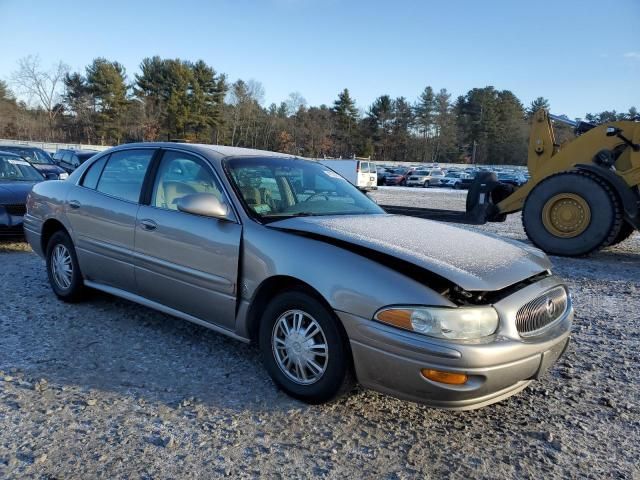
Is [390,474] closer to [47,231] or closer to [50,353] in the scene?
[50,353]

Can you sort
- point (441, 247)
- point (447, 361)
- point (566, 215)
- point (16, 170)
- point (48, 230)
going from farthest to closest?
point (16, 170)
point (566, 215)
point (48, 230)
point (441, 247)
point (447, 361)

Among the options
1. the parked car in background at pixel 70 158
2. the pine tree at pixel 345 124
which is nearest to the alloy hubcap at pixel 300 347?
the parked car in background at pixel 70 158

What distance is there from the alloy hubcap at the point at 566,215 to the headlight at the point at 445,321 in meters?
6.48

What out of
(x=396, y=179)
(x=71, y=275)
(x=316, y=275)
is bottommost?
(x=71, y=275)

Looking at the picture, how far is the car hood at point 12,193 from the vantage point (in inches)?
286

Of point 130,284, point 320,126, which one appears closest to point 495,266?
point 130,284

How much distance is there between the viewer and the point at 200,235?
3.48 meters

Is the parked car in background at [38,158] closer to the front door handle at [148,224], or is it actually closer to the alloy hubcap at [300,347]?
the front door handle at [148,224]

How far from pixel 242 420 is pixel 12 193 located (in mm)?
6301

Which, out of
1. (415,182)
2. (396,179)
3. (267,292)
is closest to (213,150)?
(267,292)

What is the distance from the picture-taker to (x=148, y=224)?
3.85m

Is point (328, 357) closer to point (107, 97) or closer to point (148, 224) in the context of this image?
point (148, 224)

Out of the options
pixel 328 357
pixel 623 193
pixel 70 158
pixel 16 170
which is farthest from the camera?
pixel 70 158

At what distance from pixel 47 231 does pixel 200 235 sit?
2.50 metres
